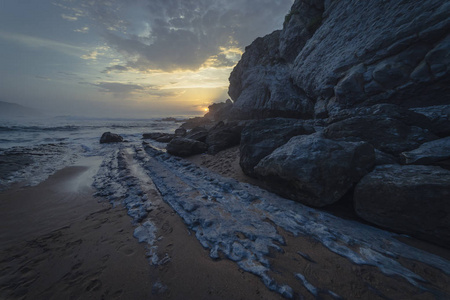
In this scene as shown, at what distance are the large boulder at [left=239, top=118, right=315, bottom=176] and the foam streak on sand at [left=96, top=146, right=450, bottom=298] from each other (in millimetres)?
1093

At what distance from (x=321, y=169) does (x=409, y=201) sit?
4.74 ft

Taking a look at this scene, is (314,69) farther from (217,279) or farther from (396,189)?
(217,279)

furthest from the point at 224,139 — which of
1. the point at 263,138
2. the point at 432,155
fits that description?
the point at 432,155

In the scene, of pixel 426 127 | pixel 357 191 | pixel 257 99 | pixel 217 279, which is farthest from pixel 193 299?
pixel 257 99

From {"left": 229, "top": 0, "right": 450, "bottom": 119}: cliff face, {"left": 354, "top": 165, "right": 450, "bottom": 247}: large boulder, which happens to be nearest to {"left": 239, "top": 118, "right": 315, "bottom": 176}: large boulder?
{"left": 354, "top": 165, "right": 450, "bottom": 247}: large boulder

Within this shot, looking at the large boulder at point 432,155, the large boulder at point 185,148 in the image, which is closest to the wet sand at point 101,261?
the large boulder at point 432,155

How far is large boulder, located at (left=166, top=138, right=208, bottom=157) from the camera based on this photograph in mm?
10055

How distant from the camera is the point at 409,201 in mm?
→ 2885

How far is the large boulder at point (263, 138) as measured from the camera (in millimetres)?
6012

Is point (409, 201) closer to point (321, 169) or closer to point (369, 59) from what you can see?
point (321, 169)

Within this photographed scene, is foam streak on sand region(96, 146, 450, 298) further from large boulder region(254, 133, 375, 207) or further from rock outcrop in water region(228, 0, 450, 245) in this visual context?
rock outcrop in water region(228, 0, 450, 245)

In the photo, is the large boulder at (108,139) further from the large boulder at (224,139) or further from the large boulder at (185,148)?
the large boulder at (224,139)

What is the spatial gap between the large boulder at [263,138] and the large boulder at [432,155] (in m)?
2.95

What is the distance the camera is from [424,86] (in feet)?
21.3
